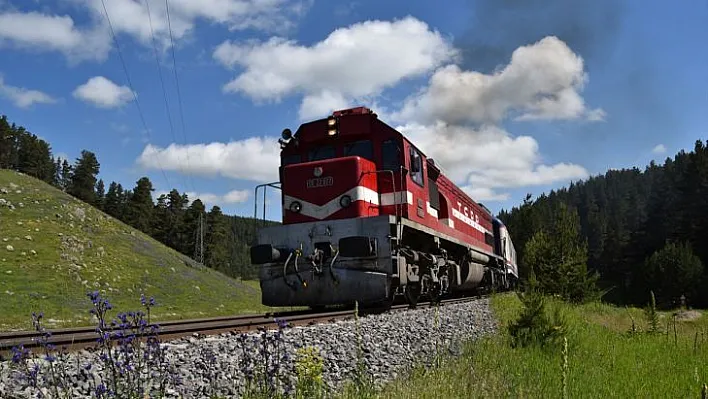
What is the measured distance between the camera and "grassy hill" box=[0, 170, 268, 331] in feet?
72.8

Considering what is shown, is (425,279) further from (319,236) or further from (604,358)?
(604,358)

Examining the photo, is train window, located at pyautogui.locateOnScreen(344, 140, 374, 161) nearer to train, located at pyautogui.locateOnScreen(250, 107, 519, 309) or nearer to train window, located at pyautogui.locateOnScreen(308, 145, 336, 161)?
train, located at pyautogui.locateOnScreen(250, 107, 519, 309)

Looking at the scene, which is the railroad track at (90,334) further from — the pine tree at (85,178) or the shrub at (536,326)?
the pine tree at (85,178)

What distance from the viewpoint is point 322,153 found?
12.2 meters

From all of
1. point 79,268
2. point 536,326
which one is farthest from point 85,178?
point 536,326

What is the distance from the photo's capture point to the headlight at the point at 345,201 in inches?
429

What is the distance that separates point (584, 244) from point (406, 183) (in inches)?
804

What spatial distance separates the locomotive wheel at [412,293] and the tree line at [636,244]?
3637 millimetres

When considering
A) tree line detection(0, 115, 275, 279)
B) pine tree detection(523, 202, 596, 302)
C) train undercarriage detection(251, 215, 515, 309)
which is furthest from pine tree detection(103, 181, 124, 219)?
train undercarriage detection(251, 215, 515, 309)

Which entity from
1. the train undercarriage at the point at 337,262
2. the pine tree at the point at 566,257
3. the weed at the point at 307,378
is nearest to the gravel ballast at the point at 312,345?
the weed at the point at 307,378

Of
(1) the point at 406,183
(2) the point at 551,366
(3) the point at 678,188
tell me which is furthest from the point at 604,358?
(3) the point at 678,188

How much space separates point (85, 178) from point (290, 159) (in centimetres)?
8318

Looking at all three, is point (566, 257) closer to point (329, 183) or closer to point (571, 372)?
point (329, 183)

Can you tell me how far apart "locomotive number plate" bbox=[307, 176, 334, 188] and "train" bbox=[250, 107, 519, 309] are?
0.02 m
